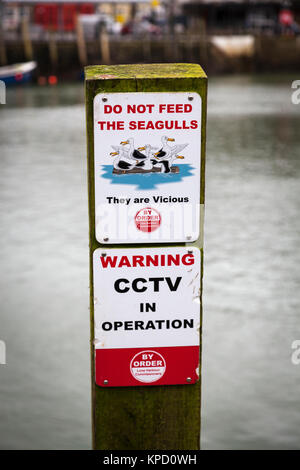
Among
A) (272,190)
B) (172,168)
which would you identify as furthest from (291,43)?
(172,168)

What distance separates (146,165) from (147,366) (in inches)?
21.4

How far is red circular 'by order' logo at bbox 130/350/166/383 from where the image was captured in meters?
2.08

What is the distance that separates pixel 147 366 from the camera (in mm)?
2082

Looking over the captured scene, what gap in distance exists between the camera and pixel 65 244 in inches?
314

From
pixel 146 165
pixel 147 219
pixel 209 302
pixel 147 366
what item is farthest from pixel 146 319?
pixel 209 302

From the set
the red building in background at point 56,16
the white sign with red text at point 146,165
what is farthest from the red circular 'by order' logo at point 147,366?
the red building in background at point 56,16

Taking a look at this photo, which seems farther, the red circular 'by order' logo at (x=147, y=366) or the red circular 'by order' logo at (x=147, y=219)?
the red circular 'by order' logo at (x=147, y=366)

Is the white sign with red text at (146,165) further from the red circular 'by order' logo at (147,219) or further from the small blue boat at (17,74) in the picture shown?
the small blue boat at (17,74)

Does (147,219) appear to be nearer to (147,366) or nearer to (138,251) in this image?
(138,251)

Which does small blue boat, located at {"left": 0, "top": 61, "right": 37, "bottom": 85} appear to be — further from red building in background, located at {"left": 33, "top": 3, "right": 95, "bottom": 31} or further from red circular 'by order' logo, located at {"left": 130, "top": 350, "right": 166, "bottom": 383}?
red circular 'by order' logo, located at {"left": 130, "top": 350, "right": 166, "bottom": 383}

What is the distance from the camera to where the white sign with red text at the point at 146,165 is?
1.88 m

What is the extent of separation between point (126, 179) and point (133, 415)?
2.11 ft

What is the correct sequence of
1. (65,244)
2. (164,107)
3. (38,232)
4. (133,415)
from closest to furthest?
1. (164,107)
2. (133,415)
3. (65,244)
4. (38,232)
